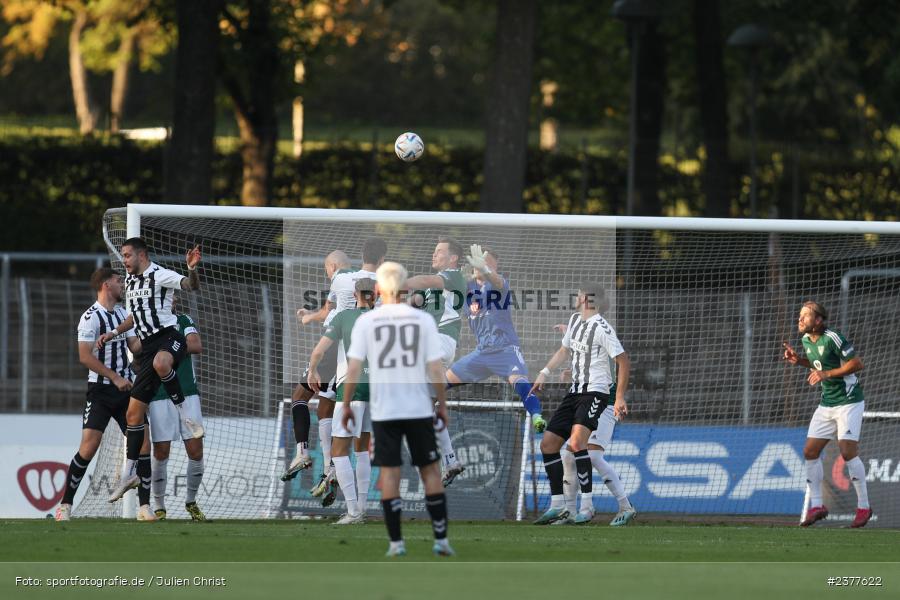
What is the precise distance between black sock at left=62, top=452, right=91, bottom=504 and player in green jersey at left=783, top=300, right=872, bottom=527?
6.30 metres

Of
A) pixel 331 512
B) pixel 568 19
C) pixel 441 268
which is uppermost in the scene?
pixel 568 19

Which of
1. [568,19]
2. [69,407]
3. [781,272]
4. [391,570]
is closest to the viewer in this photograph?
[391,570]

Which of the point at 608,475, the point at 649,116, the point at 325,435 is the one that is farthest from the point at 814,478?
the point at 649,116

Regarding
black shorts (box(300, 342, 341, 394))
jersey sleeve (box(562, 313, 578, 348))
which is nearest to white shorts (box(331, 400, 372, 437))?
black shorts (box(300, 342, 341, 394))

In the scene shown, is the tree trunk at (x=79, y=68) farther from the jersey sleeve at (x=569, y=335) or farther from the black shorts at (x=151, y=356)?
the jersey sleeve at (x=569, y=335)

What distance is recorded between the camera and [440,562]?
831 cm

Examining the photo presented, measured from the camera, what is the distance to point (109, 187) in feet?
80.1

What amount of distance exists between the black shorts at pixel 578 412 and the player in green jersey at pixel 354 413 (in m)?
1.66

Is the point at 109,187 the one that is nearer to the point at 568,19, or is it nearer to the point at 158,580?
the point at 568,19

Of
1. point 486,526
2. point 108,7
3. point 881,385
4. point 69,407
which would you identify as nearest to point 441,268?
point 486,526

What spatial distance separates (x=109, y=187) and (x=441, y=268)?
1351 cm

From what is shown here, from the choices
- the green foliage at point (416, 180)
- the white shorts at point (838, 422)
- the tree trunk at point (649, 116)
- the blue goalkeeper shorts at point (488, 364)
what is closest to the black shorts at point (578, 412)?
the blue goalkeeper shorts at point (488, 364)

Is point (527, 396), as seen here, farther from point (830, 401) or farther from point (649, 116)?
point (649, 116)

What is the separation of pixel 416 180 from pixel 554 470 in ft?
43.3
